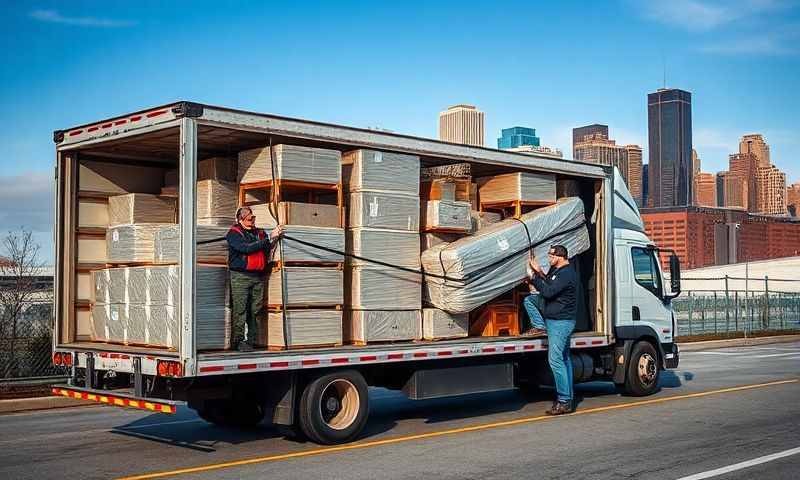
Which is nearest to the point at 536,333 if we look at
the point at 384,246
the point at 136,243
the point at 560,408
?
the point at 560,408

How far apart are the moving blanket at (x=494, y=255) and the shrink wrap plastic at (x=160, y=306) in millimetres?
2865

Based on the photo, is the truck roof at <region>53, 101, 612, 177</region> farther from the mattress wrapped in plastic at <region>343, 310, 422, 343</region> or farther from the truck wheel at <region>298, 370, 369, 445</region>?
the truck wheel at <region>298, 370, 369, 445</region>

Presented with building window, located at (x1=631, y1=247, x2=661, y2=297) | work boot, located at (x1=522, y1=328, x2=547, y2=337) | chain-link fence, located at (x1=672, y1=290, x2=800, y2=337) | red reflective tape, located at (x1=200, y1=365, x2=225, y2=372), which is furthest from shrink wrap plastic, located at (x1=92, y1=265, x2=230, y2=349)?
chain-link fence, located at (x1=672, y1=290, x2=800, y2=337)

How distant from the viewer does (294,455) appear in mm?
8820

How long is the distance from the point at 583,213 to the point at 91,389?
23.8ft

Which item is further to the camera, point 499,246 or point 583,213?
point 583,213

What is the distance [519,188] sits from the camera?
12.1m

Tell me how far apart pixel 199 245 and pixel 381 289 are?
2.27 meters

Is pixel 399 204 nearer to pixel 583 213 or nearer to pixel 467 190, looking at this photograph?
pixel 467 190

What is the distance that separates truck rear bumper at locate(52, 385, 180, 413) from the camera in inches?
331

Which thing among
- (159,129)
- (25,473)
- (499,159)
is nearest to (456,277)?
(499,159)

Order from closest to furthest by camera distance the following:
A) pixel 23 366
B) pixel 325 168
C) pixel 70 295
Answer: pixel 325 168 < pixel 70 295 < pixel 23 366

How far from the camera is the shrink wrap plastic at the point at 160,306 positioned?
8.80 m

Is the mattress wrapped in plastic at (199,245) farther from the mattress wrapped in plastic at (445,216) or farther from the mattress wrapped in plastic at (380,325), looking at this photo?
the mattress wrapped in plastic at (445,216)
